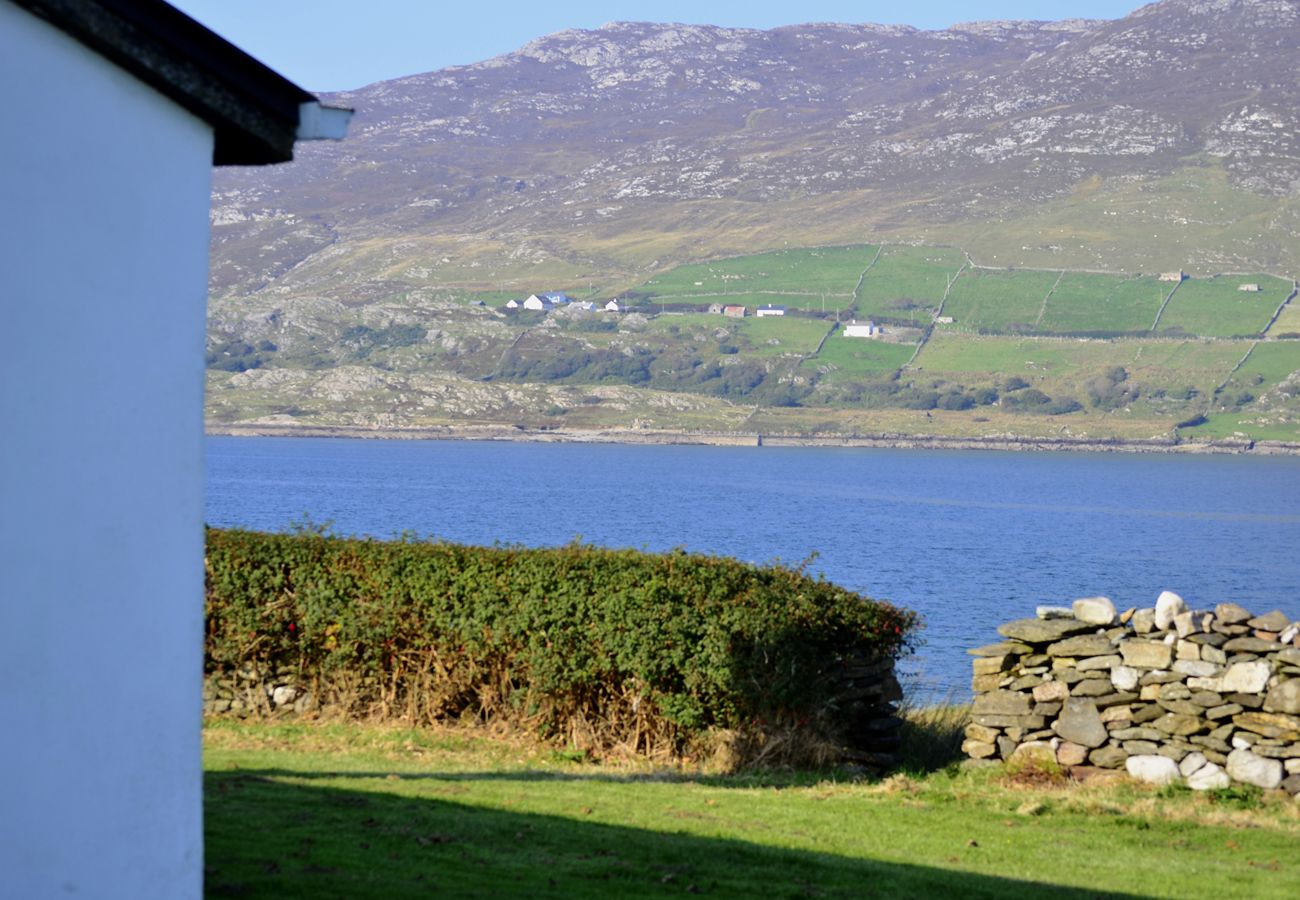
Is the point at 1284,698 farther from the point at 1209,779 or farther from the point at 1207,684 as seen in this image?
the point at 1209,779

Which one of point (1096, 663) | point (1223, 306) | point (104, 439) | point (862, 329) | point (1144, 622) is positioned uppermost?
point (1223, 306)

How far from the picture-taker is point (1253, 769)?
41.0 ft

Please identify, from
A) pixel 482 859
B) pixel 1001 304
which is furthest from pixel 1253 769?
pixel 1001 304

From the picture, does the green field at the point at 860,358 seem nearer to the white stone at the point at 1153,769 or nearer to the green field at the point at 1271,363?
the green field at the point at 1271,363

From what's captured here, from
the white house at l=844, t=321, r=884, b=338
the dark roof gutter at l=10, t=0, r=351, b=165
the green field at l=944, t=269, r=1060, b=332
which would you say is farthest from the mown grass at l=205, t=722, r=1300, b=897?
the green field at l=944, t=269, r=1060, b=332

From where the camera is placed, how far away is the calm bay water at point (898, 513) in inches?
2074

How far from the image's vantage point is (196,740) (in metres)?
5.10

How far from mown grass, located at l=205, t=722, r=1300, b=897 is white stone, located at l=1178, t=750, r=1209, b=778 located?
0.24 meters

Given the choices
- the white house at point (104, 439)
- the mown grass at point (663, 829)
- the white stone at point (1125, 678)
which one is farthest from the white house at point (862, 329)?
the white house at point (104, 439)

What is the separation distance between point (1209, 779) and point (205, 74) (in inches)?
428

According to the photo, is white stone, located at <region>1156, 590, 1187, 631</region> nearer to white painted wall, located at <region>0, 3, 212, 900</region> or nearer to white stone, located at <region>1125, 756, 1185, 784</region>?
white stone, located at <region>1125, 756, 1185, 784</region>

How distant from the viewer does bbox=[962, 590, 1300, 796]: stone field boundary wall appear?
495 inches

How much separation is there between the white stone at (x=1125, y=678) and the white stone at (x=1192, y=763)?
77 cm

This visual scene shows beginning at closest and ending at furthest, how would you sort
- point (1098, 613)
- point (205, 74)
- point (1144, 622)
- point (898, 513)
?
point (205, 74) → point (1144, 622) → point (1098, 613) → point (898, 513)
